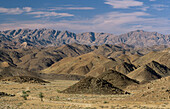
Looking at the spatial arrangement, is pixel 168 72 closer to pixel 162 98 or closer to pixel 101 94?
pixel 101 94

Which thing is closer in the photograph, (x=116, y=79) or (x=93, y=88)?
(x=93, y=88)

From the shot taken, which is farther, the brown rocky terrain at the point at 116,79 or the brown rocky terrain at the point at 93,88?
the brown rocky terrain at the point at 116,79

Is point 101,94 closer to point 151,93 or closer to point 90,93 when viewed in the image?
point 90,93

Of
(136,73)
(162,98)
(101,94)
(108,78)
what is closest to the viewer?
(162,98)

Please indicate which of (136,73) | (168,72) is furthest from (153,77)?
(168,72)

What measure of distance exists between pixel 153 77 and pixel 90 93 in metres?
91.0

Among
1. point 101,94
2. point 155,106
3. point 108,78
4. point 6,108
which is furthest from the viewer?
point 108,78

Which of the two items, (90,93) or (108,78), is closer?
(90,93)

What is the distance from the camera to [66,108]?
1526 inches

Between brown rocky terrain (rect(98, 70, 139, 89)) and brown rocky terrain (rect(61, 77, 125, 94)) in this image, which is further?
brown rocky terrain (rect(98, 70, 139, 89))

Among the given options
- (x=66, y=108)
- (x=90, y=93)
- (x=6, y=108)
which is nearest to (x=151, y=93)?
(x=66, y=108)

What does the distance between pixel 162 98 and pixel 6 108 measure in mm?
25858

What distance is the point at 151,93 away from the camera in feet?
152

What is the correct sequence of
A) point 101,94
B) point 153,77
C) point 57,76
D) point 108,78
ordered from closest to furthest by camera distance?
point 101,94
point 108,78
point 153,77
point 57,76
